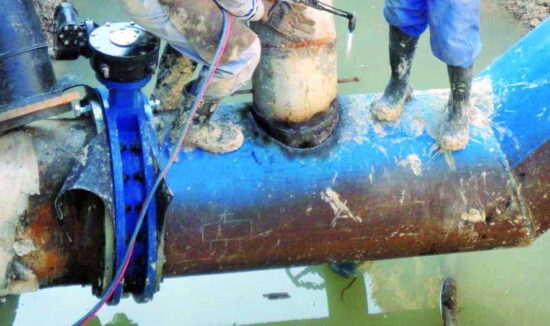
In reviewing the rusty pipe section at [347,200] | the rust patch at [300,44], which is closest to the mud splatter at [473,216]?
the rusty pipe section at [347,200]

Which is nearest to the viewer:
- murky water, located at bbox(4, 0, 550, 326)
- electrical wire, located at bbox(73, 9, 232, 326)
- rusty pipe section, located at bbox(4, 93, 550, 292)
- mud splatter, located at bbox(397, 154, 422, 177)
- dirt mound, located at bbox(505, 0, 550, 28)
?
electrical wire, located at bbox(73, 9, 232, 326)

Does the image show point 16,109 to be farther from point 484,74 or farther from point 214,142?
point 484,74

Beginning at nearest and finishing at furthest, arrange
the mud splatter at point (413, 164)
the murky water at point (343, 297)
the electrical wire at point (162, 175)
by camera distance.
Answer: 1. the electrical wire at point (162, 175)
2. the mud splatter at point (413, 164)
3. the murky water at point (343, 297)

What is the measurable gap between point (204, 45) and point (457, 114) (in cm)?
88

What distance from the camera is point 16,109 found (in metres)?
1.93

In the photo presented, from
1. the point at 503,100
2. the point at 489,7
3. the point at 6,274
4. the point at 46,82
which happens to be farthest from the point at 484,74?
the point at 489,7

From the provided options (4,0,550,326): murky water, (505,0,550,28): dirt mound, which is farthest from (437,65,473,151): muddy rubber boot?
(505,0,550,28): dirt mound

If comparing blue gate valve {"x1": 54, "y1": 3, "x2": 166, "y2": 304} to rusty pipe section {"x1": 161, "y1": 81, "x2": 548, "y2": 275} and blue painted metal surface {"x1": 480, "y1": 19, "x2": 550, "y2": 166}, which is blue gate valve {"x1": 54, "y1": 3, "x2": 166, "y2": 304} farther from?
blue painted metal surface {"x1": 480, "y1": 19, "x2": 550, "y2": 166}

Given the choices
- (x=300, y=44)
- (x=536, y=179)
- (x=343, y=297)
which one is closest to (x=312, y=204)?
(x=300, y=44)

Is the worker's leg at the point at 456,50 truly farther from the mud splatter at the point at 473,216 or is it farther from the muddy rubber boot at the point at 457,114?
the mud splatter at the point at 473,216

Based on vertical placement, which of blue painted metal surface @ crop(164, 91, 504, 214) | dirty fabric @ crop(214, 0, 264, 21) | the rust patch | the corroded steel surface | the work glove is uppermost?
dirty fabric @ crop(214, 0, 264, 21)

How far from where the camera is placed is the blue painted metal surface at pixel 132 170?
1.98 metres

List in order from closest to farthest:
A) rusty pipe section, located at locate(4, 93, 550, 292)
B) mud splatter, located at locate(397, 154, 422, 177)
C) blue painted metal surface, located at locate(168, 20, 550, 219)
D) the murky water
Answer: rusty pipe section, located at locate(4, 93, 550, 292) < blue painted metal surface, located at locate(168, 20, 550, 219) < mud splatter, located at locate(397, 154, 422, 177) < the murky water

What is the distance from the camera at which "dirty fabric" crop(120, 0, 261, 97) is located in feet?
6.63
